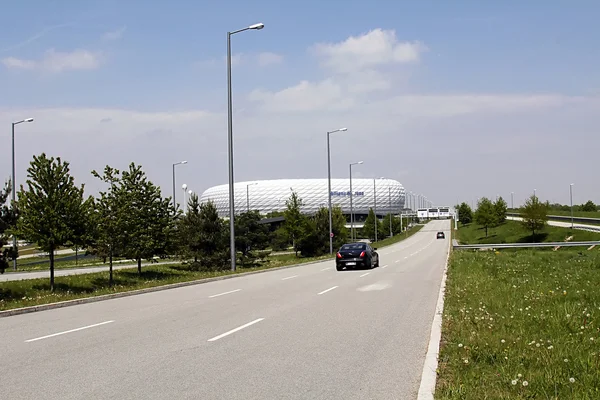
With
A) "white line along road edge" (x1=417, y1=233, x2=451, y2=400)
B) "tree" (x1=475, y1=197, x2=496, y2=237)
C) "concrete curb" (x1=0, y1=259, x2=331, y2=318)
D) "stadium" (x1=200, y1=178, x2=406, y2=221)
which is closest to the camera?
"white line along road edge" (x1=417, y1=233, x2=451, y2=400)

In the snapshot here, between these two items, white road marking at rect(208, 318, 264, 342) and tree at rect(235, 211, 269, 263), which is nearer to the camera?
→ white road marking at rect(208, 318, 264, 342)

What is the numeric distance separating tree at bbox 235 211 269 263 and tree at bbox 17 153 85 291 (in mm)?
37057

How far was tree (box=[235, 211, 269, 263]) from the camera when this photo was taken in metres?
66.2

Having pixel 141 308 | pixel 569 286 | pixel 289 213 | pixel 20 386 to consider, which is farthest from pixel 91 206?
pixel 289 213

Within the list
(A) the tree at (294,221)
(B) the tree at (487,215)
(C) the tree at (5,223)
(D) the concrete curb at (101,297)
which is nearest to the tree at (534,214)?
(B) the tree at (487,215)

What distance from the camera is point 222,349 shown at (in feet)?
29.5

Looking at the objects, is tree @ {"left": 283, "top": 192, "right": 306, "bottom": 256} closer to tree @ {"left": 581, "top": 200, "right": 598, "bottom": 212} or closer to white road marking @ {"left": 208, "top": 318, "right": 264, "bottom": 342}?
white road marking @ {"left": 208, "top": 318, "right": 264, "bottom": 342}

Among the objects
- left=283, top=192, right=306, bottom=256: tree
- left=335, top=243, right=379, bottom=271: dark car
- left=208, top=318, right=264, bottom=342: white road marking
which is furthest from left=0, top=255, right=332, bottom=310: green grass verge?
left=283, top=192, right=306, bottom=256: tree

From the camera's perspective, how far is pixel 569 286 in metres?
16.6

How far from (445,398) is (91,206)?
25577mm

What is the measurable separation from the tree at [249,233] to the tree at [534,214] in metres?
30.7

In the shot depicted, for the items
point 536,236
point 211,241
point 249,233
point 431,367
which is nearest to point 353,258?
point 211,241

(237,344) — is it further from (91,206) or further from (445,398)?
(91,206)

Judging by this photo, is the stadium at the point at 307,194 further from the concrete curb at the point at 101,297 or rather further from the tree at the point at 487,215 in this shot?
the concrete curb at the point at 101,297
